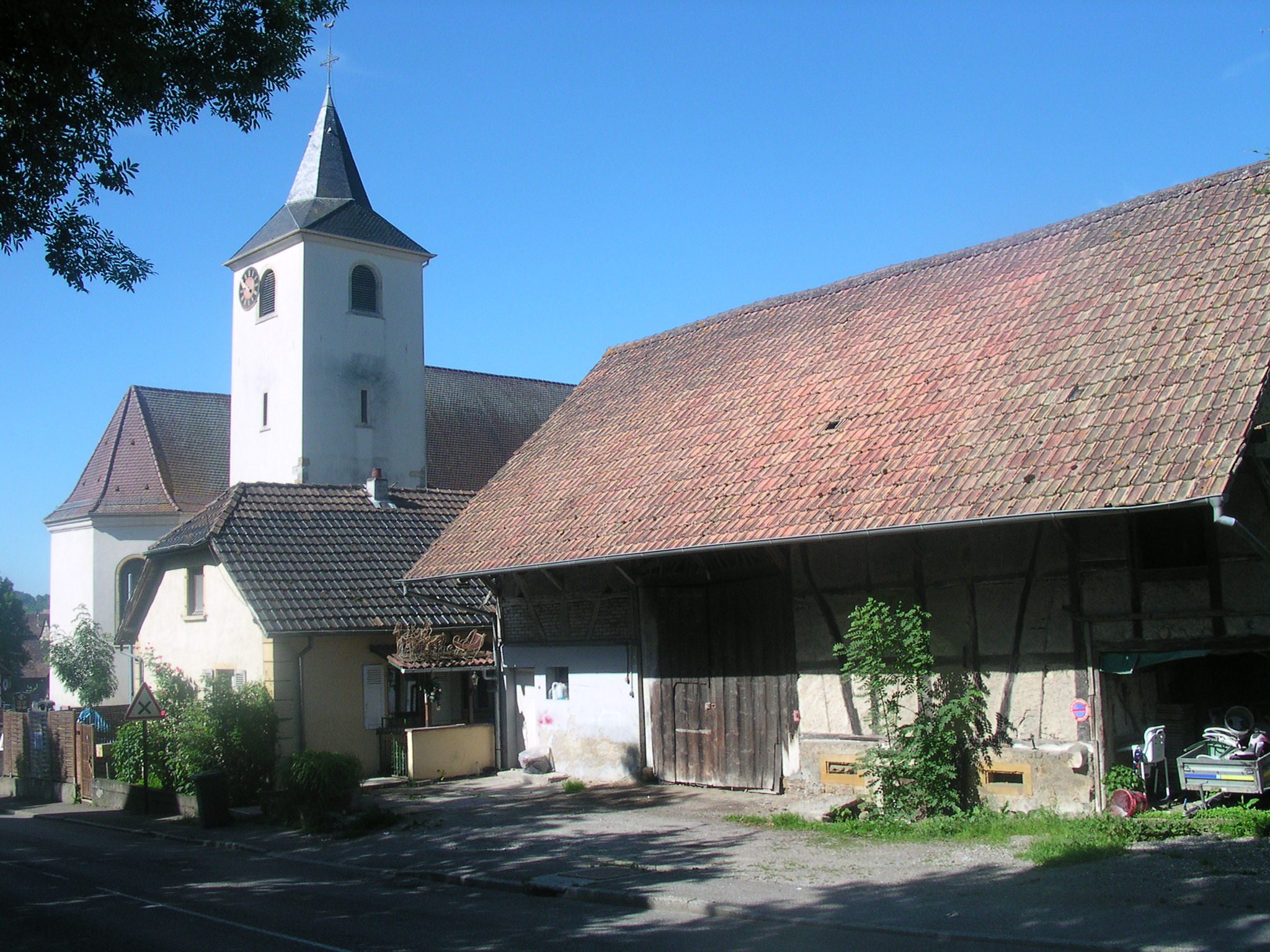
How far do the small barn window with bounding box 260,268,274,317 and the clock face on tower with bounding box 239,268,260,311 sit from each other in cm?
15

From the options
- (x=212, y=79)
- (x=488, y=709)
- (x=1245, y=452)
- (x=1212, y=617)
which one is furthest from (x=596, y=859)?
(x=488, y=709)

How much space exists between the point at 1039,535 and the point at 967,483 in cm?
93

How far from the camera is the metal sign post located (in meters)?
18.0

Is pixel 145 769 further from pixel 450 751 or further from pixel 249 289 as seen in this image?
pixel 249 289

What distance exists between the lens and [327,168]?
122 ft

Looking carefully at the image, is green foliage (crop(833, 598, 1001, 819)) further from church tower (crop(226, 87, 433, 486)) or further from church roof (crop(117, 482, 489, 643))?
church tower (crop(226, 87, 433, 486))

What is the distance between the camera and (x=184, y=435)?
133 feet

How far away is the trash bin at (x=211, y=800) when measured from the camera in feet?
54.4

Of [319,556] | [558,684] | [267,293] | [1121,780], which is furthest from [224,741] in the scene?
[267,293]

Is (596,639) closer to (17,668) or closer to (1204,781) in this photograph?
(1204,781)

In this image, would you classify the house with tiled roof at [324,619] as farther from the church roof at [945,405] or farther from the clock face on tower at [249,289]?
the clock face on tower at [249,289]

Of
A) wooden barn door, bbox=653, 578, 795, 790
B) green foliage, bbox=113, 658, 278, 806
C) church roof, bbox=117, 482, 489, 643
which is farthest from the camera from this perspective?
church roof, bbox=117, 482, 489, 643

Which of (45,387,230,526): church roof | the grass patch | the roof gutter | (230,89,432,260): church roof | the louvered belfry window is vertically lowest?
the grass patch

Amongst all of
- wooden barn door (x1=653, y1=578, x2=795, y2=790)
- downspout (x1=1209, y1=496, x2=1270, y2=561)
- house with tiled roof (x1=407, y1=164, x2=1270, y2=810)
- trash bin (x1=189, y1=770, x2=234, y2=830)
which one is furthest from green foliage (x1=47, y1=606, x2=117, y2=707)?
downspout (x1=1209, y1=496, x2=1270, y2=561)
